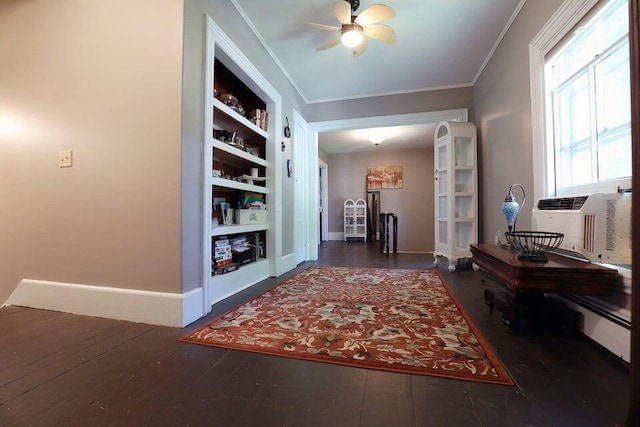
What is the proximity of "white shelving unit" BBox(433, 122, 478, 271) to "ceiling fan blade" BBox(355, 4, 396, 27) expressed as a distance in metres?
1.53

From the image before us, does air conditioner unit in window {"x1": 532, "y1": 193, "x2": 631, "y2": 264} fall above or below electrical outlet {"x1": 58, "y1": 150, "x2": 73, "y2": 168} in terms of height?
below

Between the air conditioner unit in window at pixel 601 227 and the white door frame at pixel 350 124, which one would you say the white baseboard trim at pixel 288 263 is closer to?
the white door frame at pixel 350 124

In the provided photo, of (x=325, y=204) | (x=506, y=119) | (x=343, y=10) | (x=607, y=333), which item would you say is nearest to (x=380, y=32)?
(x=343, y=10)

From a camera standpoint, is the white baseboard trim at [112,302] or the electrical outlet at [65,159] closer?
the white baseboard trim at [112,302]

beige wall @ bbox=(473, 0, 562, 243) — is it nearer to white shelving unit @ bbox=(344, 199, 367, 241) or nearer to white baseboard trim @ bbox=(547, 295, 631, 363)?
white baseboard trim @ bbox=(547, 295, 631, 363)

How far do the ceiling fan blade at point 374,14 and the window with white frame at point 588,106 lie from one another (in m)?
1.10

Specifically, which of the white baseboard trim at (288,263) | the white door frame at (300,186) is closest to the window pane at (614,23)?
the white door frame at (300,186)

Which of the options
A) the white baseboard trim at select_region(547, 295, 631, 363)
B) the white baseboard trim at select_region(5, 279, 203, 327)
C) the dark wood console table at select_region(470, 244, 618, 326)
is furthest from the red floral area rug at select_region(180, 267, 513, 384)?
the white baseboard trim at select_region(547, 295, 631, 363)

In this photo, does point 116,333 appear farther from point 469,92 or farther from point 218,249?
point 469,92

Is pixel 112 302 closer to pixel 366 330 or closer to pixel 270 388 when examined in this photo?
pixel 270 388

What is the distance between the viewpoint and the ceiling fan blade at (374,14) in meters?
1.84

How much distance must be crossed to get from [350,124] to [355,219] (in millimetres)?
3231

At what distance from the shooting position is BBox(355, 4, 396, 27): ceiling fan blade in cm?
184

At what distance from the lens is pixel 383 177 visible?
6.53m
